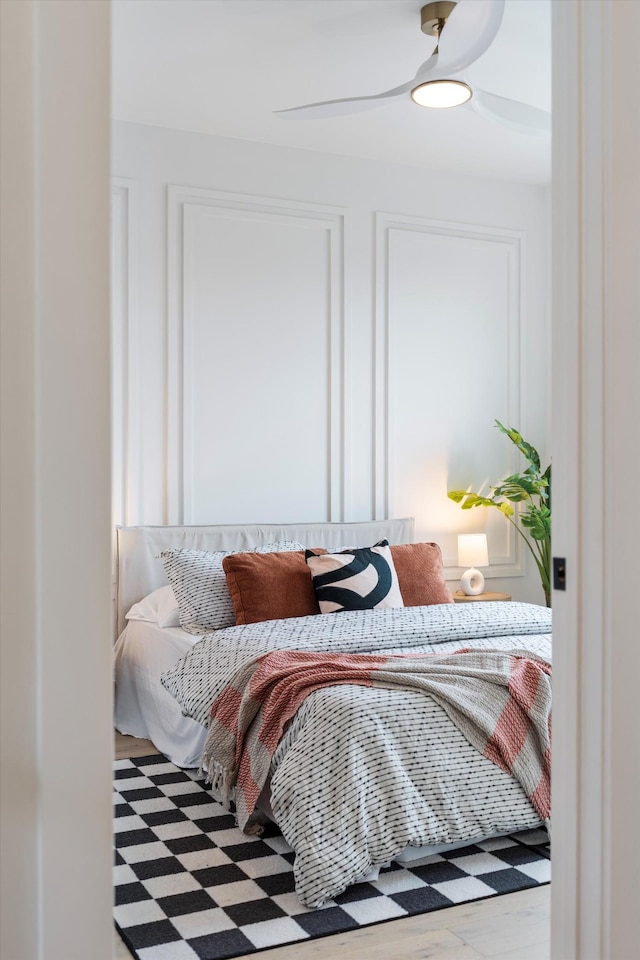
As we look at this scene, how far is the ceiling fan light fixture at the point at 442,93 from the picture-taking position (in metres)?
3.38

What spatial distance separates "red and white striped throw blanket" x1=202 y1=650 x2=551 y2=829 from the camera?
283 centimetres

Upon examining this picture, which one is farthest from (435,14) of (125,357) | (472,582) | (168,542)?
(472,582)

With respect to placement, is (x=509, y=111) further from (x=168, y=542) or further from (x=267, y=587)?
(x=168, y=542)

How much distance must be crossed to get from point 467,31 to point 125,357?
7.65ft

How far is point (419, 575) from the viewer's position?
4.44m

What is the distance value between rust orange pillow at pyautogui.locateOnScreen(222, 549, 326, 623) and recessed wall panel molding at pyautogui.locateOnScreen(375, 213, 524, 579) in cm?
121

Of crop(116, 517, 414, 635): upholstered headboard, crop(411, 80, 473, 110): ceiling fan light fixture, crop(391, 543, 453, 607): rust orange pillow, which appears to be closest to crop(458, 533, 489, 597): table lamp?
crop(391, 543, 453, 607): rust orange pillow
